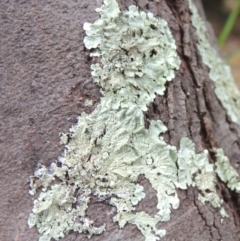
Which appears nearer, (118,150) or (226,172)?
(118,150)

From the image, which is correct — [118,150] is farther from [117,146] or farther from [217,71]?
[217,71]

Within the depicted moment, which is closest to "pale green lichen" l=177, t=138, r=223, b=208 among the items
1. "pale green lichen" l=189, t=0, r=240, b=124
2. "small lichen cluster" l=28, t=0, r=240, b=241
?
"small lichen cluster" l=28, t=0, r=240, b=241

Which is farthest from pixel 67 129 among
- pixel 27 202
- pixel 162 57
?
pixel 162 57

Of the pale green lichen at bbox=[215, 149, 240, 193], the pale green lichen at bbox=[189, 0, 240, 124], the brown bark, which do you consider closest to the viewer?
the brown bark

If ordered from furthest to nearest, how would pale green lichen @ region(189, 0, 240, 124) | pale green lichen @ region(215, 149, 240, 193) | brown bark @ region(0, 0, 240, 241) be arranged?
pale green lichen @ region(189, 0, 240, 124) → pale green lichen @ region(215, 149, 240, 193) → brown bark @ region(0, 0, 240, 241)

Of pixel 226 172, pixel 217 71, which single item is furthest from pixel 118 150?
pixel 217 71

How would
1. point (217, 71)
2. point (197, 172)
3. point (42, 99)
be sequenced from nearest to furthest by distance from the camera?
point (42, 99)
point (197, 172)
point (217, 71)

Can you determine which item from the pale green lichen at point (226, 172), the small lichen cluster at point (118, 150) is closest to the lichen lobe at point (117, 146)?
the small lichen cluster at point (118, 150)

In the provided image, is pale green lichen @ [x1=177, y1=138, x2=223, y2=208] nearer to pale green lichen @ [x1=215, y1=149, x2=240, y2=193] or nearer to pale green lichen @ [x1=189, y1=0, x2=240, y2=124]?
pale green lichen @ [x1=215, y1=149, x2=240, y2=193]
